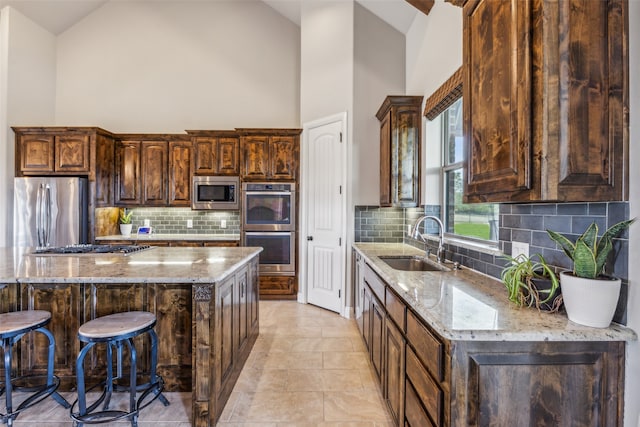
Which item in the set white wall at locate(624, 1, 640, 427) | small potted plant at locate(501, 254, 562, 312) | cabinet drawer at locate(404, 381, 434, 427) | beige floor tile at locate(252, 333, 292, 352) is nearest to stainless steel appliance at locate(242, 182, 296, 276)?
beige floor tile at locate(252, 333, 292, 352)

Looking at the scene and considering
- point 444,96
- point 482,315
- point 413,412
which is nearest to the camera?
point 482,315

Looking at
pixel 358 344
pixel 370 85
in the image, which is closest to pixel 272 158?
pixel 370 85

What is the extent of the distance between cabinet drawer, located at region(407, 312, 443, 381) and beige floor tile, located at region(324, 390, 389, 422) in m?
0.87

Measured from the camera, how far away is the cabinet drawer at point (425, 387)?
117cm

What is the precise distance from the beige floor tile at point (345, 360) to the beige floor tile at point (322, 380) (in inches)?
3.1

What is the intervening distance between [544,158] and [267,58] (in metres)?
4.82

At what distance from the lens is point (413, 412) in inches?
56.9

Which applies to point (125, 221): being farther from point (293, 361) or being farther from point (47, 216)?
point (293, 361)

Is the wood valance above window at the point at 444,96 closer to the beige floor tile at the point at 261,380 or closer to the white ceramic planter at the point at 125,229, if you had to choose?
the beige floor tile at the point at 261,380

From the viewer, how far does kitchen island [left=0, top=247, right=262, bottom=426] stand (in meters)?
1.88

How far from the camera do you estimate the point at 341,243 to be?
3873 mm

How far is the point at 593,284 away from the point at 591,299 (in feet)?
0.19

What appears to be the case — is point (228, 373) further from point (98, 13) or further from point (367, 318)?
point (98, 13)

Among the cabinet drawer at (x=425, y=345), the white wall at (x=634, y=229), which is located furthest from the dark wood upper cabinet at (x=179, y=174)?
the white wall at (x=634, y=229)
